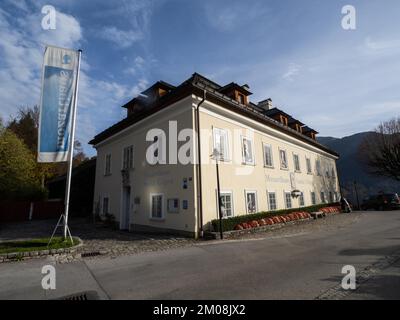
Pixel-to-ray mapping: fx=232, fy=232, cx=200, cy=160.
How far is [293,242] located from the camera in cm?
971

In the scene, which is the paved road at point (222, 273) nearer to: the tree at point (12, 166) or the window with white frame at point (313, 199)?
the window with white frame at point (313, 199)

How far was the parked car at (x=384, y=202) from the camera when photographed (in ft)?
81.5

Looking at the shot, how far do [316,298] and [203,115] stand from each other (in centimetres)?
1032

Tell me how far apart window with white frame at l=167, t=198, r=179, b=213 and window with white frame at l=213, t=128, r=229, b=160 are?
3.51 m

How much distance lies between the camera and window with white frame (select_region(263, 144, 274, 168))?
17409 mm

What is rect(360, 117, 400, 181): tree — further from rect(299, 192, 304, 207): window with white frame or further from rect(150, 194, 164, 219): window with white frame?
rect(150, 194, 164, 219): window with white frame

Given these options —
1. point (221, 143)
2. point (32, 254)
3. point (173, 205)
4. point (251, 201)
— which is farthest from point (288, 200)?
point (32, 254)

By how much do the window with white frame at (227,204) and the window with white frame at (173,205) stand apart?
2492 mm

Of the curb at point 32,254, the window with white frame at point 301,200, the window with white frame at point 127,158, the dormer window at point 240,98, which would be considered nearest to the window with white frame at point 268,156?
the dormer window at point 240,98

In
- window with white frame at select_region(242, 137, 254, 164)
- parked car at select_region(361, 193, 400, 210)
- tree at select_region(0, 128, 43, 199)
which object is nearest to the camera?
window with white frame at select_region(242, 137, 254, 164)

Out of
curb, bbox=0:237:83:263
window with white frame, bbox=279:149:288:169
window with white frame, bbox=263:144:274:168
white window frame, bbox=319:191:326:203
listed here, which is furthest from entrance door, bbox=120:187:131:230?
white window frame, bbox=319:191:326:203

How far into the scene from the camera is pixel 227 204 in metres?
13.2
